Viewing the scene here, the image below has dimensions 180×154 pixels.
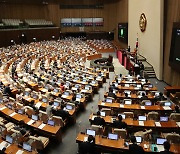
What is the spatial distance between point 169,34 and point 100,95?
7427mm

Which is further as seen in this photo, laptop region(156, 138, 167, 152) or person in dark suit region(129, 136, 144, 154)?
laptop region(156, 138, 167, 152)

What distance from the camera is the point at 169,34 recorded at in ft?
58.2

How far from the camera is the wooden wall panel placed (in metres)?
16.3

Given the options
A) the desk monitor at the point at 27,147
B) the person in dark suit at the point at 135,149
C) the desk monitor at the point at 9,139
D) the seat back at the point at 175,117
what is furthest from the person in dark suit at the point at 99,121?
the desk monitor at the point at 9,139

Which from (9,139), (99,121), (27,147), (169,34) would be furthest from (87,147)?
(169,34)

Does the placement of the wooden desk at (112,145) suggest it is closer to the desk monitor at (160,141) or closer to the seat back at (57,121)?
the desk monitor at (160,141)

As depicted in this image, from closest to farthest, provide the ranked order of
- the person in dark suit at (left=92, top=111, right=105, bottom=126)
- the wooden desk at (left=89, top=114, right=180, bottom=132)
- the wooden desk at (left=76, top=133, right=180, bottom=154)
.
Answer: the wooden desk at (left=76, top=133, right=180, bottom=154), the wooden desk at (left=89, top=114, right=180, bottom=132), the person in dark suit at (left=92, top=111, right=105, bottom=126)

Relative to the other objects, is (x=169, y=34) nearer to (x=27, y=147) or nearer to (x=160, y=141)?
(x=160, y=141)

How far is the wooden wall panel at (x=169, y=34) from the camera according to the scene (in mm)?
16344

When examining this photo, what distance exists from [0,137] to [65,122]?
124 inches

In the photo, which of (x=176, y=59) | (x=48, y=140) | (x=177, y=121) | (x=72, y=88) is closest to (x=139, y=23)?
(x=176, y=59)

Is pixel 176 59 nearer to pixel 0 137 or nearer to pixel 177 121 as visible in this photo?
pixel 177 121

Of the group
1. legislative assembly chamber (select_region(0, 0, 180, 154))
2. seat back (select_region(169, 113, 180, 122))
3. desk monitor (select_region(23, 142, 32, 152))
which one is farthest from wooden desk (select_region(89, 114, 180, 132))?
desk monitor (select_region(23, 142, 32, 152))

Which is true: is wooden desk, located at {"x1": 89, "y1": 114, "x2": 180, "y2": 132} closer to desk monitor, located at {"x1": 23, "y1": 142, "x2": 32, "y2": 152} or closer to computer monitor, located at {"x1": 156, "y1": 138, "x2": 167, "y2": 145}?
computer monitor, located at {"x1": 156, "y1": 138, "x2": 167, "y2": 145}
